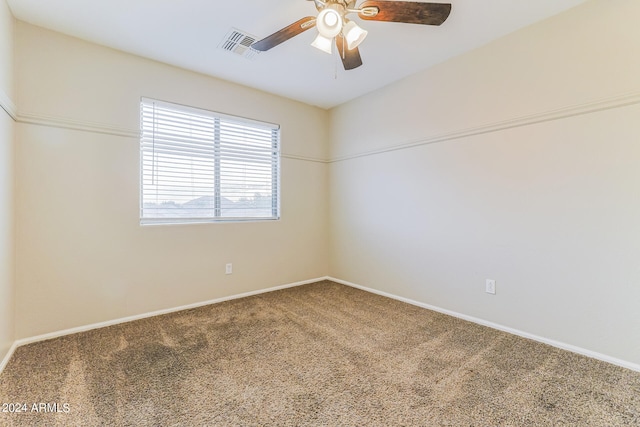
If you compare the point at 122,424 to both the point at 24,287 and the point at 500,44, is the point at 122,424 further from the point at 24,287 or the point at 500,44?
the point at 500,44

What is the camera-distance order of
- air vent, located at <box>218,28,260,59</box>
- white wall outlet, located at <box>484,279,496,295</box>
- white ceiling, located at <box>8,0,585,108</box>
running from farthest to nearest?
1. white wall outlet, located at <box>484,279,496,295</box>
2. air vent, located at <box>218,28,260,59</box>
3. white ceiling, located at <box>8,0,585,108</box>

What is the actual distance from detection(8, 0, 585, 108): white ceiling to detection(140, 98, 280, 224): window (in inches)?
21.2

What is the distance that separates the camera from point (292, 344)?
2.23m

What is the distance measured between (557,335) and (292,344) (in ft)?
6.69

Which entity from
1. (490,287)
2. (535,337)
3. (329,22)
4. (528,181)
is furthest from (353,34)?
(535,337)

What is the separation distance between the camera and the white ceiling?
207 centimetres

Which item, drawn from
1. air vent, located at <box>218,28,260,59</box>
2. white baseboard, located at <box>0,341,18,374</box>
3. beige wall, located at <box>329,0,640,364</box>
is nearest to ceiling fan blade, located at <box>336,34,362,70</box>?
air vent, located at <box>218,28,260,59</box>

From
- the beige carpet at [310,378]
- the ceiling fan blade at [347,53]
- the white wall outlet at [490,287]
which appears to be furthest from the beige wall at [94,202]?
the white wall outlet at [490,287]

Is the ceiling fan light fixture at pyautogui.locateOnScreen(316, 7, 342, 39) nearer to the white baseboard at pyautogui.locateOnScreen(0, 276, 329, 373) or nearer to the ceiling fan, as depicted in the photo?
the ceiling fan

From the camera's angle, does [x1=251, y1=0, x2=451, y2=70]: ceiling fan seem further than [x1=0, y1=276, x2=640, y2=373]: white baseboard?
No

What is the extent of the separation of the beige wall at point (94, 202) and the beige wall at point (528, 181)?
1957 mm

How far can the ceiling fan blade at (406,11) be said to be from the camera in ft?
5.16

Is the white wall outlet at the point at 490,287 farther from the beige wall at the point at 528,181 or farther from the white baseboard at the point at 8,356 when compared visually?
the white baseboard at the point at 8,356

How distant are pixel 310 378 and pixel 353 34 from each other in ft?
7.10
